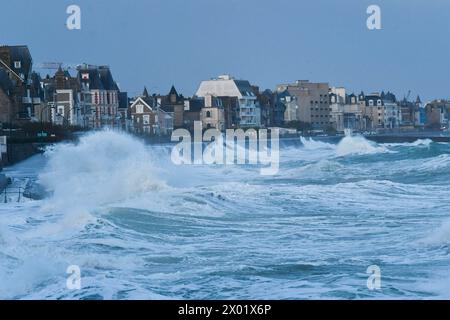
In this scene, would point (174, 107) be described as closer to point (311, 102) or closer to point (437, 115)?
point (311, 102)

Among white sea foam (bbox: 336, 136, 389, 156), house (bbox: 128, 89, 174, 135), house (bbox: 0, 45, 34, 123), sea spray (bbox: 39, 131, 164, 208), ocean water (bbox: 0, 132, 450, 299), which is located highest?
house (bbox: 0, 45, 34, 123)

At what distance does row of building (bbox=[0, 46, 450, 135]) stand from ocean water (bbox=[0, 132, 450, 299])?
15.3m

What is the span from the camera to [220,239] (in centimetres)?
1125

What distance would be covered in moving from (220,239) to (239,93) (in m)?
45.2

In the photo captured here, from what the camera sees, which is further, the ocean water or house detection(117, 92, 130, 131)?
house detection(117, 92, 130, 131)

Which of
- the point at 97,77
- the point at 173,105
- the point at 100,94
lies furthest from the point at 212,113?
the point at 100,94

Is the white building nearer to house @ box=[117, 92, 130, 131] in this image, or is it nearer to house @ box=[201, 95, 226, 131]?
house @ box=[201, 95, 226, 131]

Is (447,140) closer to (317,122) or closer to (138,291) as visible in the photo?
(317,122)

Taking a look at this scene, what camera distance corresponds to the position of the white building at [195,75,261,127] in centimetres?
5516

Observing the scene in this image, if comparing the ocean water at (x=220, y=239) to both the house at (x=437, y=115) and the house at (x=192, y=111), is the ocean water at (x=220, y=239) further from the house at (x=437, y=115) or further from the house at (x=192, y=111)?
the house at (x=437, y=115)

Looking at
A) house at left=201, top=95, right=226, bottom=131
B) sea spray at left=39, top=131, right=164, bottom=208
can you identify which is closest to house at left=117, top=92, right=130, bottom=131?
house at left=201, top=95, right=226, bottom=131

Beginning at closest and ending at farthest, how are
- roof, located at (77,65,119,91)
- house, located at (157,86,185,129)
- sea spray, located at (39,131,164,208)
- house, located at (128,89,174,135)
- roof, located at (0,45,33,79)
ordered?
sea spray, located at (39,131,164,208) < roof, located at (0,45,33,79) < roof, located at (77,65,119,91) < house, located at (128,89,174,135) < house, located at (157,86,185,129)

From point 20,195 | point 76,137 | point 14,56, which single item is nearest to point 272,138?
point 14,56

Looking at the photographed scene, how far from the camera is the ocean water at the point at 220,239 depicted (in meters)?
8.21
